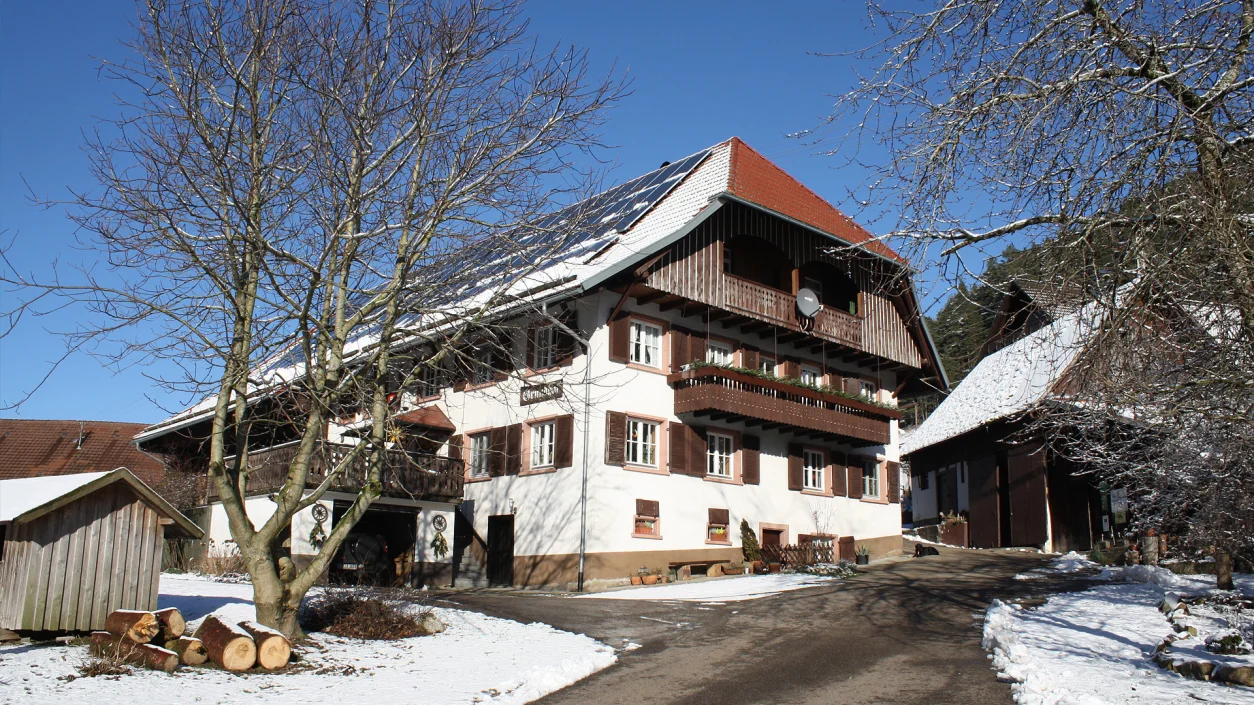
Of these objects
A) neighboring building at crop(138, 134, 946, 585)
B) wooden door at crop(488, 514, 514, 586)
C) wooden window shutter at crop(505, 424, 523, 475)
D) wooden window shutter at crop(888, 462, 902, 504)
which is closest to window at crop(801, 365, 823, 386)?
neighboring building at crop(138, 134, 946, 585)

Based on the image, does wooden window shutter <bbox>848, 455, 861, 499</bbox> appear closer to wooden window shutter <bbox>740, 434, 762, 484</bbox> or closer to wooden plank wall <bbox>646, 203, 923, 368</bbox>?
wooden plank wall <bbox>646, 203, 923, 368</bbox>

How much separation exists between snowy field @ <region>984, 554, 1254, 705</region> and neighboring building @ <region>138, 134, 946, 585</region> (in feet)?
29.8

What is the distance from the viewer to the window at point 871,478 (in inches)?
1228

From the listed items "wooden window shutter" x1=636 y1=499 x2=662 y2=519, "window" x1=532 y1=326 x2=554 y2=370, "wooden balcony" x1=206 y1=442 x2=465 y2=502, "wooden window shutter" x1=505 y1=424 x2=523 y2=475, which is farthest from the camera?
"wooden window shutter" x1=505 y1=424 x2=523 y2=475

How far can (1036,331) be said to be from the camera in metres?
8.49

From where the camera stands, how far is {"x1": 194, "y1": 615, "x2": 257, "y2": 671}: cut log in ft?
36.7

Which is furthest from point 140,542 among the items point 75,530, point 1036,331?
point 1036,331

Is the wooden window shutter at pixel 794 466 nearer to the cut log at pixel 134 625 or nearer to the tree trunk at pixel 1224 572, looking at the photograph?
the tree trunk at pixel 1224 572

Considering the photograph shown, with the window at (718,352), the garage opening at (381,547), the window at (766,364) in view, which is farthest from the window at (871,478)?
the garage opening at (381,547)

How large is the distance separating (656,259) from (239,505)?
13477 millimetres

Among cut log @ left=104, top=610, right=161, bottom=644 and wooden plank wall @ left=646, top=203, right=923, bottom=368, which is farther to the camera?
wooden plank wall @ left=646, top=203, right=923, bottom=368

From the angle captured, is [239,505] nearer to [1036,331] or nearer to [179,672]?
[179,672]

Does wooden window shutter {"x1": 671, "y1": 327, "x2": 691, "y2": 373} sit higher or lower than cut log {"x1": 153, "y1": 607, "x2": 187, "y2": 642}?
higher

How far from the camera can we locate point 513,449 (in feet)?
85.8
